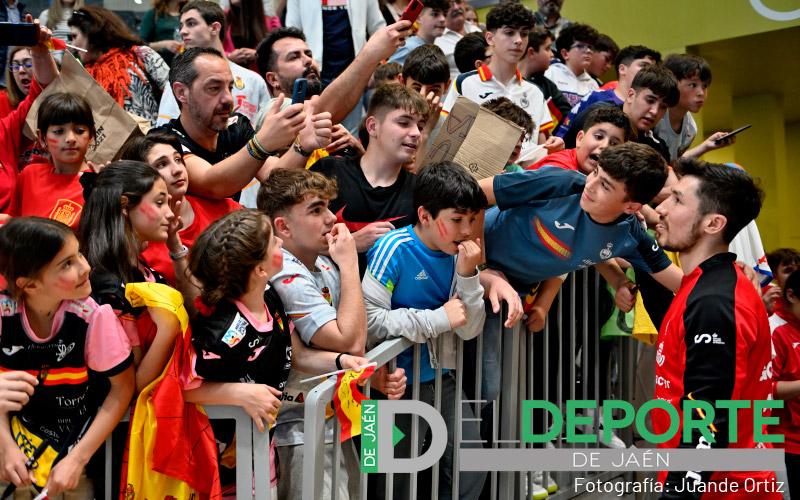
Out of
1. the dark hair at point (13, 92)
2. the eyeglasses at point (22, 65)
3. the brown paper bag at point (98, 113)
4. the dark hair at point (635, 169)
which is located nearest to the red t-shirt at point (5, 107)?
the dark hair at point (13, 92)

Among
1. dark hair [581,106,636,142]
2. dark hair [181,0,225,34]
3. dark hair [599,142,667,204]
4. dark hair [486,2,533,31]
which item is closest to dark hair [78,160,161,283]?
dark hair [599,142,667,204]

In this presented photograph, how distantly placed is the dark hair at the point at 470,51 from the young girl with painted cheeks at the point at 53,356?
439 cm

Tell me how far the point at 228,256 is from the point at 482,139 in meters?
1.64

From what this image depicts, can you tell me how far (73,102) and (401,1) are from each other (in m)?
4.88

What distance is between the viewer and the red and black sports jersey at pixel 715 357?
294cm

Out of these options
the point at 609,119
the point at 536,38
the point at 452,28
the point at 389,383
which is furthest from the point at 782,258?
the point at 389,383

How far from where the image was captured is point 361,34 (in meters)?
6.71

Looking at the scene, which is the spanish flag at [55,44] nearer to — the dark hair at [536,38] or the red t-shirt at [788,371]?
the dark hair at [536,38]

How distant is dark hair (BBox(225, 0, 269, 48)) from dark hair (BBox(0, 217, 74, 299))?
4.40 metres

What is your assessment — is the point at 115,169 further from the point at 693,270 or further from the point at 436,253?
the point at 693,270

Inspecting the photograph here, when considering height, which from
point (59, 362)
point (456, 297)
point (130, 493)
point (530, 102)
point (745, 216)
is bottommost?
point (130, 493)

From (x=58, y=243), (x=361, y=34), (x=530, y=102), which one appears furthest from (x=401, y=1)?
(x=58, y=243)

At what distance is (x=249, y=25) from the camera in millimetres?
6719

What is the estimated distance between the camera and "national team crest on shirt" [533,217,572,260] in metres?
3.70
